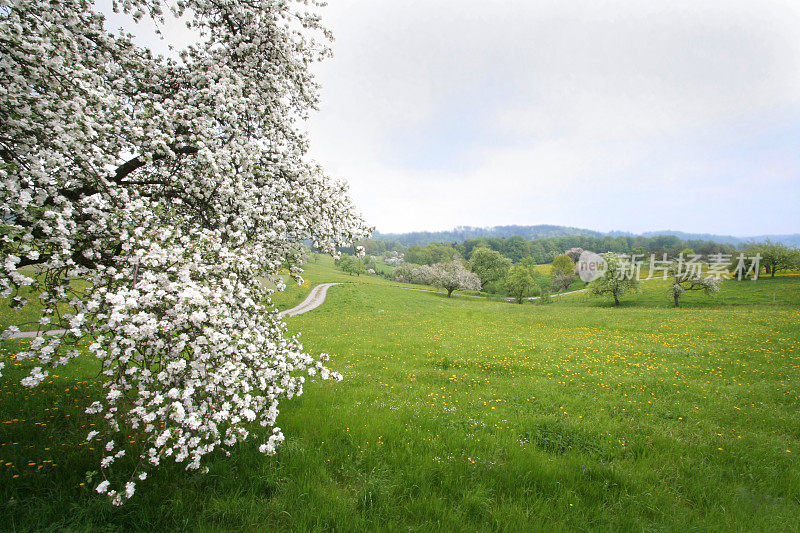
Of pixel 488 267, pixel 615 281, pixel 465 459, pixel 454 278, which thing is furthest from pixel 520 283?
pixel 465 459

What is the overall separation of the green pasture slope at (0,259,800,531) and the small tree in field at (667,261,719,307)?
4234cm

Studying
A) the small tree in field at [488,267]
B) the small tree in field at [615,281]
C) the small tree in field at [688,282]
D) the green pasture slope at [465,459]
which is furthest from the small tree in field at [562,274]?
the green pasture slope at [465,459]

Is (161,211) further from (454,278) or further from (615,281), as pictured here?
(454,278)

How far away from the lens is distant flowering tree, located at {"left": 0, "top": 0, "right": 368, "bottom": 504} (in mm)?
4277

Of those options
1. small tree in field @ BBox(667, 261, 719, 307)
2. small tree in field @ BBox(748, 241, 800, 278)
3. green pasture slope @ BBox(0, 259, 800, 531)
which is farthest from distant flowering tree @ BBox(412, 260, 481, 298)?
green pasture slope @ BBox(0, 259, 800, 531)

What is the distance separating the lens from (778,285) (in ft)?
174

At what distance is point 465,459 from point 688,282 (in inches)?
2349

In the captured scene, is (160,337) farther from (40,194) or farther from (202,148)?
(202,148)

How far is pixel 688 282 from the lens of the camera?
48594mm

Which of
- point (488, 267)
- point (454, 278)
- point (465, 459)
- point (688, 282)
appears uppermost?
point (465, 459)

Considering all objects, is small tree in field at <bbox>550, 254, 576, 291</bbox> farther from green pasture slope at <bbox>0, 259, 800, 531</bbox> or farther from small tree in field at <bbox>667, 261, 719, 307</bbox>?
green pasture slope at <bbox>0, 259, 800, 531</bbox>

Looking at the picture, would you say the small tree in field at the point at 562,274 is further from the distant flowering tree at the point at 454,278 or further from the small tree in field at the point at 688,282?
the small tree in field at the point at 688,282

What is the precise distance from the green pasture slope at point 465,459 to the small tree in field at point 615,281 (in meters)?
41.6

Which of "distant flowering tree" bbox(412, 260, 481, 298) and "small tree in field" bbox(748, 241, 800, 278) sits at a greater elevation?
"small tree in field" bbox(748, 241, 800, 278)
